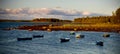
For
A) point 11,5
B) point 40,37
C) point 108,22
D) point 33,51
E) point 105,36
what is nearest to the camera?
point 11,5

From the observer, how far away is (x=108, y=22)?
8.05 m

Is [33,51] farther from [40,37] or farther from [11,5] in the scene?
[40,37]

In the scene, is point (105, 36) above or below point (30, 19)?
below

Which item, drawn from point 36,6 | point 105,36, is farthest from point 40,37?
point 36,6

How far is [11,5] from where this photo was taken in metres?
6.78

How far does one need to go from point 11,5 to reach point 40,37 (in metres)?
3.27

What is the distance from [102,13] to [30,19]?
5.39 ft

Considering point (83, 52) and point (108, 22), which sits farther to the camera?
point (108, 22)

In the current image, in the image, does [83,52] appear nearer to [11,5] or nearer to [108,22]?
[108,22]

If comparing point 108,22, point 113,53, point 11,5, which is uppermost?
point 11,5

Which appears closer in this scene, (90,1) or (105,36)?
(90,1)

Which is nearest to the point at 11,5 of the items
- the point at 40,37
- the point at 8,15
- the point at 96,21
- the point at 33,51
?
the point at 8,15

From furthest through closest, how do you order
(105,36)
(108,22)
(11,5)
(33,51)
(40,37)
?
(105,36)
(40,37)
(108,22)
(33,51)
(11,5)

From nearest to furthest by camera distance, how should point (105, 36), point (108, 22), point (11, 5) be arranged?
1. point (11, 5)
2. point (108, 22)
3. point (105, 36)
